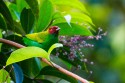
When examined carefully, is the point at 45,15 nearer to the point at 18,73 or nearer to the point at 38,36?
the point at 38,36

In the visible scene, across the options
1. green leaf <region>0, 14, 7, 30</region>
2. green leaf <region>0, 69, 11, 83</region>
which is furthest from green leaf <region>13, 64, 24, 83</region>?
green leaf <region>0, 14, 7, 30</region>

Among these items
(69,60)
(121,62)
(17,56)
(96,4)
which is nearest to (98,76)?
(121,62)

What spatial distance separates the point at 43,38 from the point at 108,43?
2.92m

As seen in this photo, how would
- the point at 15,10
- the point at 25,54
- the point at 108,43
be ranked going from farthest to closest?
the point at 108,43
the point at 15,10
the point at 25,54

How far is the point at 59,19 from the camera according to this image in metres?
1.25

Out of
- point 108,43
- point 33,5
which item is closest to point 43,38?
point 33,5

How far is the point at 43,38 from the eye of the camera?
1.16 meters

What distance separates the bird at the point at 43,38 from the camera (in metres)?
1.15

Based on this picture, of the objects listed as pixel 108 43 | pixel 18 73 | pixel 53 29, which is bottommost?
pixel 108 43

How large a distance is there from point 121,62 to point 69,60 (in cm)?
272

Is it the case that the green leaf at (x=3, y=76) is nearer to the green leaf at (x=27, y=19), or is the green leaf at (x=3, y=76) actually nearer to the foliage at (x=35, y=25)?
the foliage at (x=35, y=25)

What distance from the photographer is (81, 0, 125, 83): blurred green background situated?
3.95 metres

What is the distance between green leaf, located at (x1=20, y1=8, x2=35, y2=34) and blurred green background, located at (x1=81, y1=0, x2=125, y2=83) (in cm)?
264

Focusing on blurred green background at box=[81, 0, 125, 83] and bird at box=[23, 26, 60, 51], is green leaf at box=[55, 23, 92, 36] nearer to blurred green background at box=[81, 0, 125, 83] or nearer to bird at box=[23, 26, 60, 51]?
bird at box=[23, 26, 60, 51]
